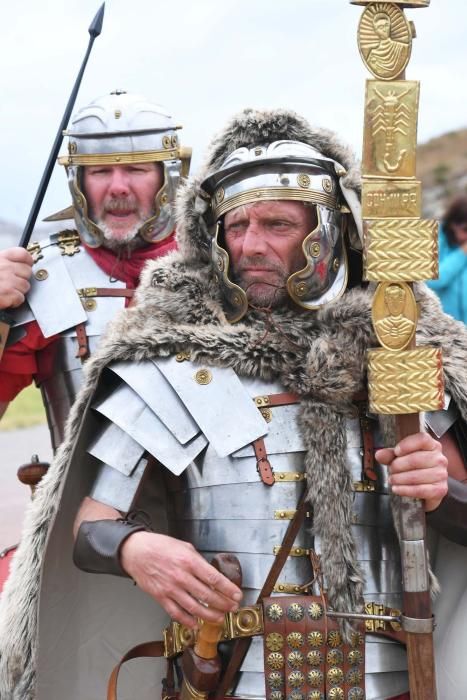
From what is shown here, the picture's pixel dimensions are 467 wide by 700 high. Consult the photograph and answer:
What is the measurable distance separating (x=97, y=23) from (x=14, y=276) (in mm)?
1079

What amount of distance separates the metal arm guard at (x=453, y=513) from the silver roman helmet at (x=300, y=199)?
2.06 ft

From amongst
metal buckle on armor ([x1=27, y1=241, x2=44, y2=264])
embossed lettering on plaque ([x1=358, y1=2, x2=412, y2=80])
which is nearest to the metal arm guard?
embossed lettering on plaque ([x1=358, y1=2, x2=412, y2=80])

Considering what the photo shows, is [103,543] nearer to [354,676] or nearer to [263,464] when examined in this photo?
[263,464]

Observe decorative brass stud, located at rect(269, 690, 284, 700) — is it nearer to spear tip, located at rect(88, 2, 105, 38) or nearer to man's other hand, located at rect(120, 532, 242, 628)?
man's other hand, located at rect(120, 532, 242, 628)

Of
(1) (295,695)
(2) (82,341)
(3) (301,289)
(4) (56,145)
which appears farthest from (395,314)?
(4) (56,145)

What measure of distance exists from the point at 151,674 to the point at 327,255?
1.40m

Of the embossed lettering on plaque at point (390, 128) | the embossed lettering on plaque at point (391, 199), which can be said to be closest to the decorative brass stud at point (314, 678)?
the embossed lettering on plaque at point (391, 199)

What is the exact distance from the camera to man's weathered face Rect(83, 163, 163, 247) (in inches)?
194

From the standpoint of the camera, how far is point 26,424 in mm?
11047

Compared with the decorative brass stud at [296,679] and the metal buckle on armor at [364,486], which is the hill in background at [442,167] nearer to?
the metal buckle on armor at [364,486]

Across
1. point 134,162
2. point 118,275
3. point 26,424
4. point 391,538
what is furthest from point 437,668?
point 26,424

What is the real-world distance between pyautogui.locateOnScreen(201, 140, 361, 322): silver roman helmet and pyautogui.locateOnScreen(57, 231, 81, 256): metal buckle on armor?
1.37 metres

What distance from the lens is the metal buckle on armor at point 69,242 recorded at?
4949 millimetres

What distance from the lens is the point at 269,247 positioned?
357cm
